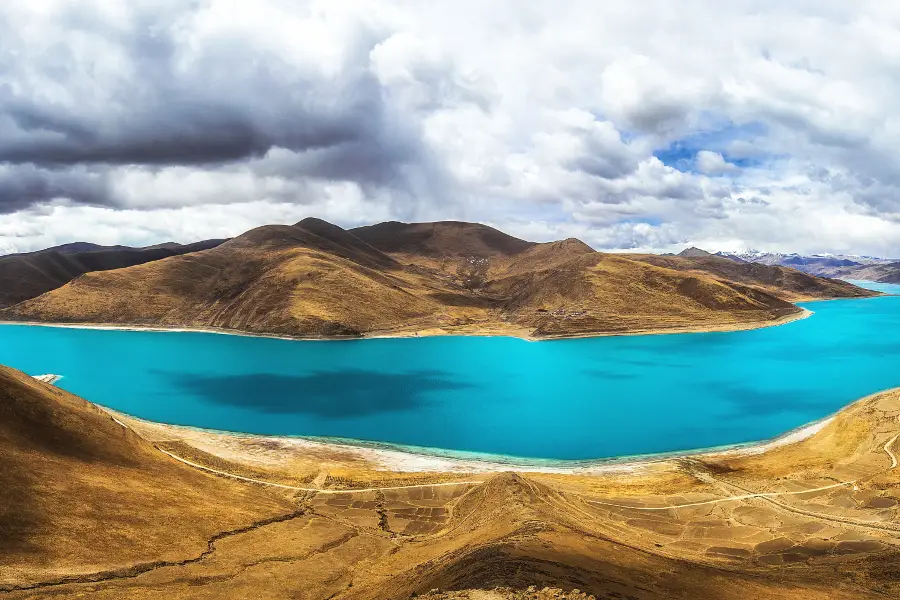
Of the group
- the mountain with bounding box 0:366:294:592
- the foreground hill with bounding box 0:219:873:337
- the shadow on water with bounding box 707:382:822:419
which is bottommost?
the mountain with bounding box 0:366:294:592

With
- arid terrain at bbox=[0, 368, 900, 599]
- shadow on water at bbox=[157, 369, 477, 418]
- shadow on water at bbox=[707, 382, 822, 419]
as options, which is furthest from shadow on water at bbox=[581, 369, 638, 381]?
arid terrain at bbox=[0, 368, 900, 599]

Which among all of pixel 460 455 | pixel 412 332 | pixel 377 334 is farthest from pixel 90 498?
pixel 412 332

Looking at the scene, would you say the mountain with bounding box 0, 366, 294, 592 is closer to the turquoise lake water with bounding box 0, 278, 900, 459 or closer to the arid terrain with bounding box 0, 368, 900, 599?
the arid terrain with bounding box 0, 368, 900, 599

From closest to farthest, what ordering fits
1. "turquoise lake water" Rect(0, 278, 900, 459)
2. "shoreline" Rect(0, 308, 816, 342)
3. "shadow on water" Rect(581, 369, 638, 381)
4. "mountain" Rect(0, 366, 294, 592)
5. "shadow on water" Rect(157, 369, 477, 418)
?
"mountain" Rect(0, 366, 294, 592), "turquoise lake water" Rect(0, 278, 900, 459), "shadow on water" Rect(157, 369, 477, 418), "shadow on water" Rect(581, 369, 638, 381), "shoreline" Rect(0, 308, 816, 342)

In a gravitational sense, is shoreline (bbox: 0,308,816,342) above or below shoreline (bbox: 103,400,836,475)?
above

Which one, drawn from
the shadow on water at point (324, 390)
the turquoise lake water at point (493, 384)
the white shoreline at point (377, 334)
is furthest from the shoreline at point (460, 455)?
the white shoreline at point (377, 334)

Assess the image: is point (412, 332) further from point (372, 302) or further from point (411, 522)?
point (411, 522)

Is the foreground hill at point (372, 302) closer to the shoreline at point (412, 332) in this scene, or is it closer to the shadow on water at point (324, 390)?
the shoreline at point (412, 332)
